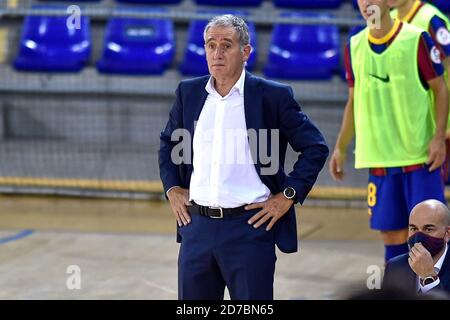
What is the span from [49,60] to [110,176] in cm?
194

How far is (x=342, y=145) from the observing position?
637cm

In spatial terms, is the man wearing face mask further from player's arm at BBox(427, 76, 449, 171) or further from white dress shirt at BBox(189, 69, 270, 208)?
player's arm at BBox(427, 76, 449, 171)

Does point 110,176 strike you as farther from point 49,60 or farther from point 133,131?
point 49,60

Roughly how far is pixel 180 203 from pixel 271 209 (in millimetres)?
410

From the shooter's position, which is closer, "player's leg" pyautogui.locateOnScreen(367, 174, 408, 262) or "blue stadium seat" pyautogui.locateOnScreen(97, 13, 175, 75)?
"player's leg" pyautogui.locateOnScreen(367, 174, 408, 262)

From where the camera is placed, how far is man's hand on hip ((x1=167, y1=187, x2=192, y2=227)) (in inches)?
179

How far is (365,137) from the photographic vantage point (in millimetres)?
6242

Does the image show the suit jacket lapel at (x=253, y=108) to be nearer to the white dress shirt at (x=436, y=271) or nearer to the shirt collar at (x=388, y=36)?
the white dress shirt at (x=436, y=271)

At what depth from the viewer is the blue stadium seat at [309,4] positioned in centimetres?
1184

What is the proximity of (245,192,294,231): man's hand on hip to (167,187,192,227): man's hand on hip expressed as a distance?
280 mm

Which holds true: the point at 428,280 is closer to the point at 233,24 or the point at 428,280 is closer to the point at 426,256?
the point at 426,256

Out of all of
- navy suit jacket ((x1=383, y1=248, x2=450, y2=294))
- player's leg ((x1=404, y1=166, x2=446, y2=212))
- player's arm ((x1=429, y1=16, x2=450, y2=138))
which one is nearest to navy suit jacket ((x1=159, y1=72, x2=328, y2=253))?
navy suit jacket ((x1=383, y1=248, x2=450, y2=294))

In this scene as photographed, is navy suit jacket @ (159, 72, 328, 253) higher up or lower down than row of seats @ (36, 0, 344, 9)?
lower down
